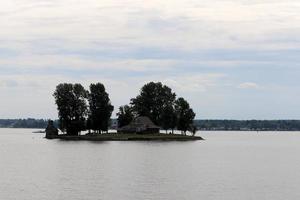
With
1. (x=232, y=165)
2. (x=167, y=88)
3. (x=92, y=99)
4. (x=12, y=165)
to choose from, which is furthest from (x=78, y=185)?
(x=167, y=88)

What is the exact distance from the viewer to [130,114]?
160 m

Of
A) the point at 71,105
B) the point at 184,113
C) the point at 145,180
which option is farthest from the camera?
→ the point at 184,113

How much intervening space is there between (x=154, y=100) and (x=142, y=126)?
12.6m

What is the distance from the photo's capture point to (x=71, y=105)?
470 feet

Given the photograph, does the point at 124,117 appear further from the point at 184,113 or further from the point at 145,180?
the point at 145,180

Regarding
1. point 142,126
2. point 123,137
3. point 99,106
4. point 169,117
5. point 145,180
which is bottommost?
point 145,180

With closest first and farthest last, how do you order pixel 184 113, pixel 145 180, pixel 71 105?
1. pixel 145 180
2. pixel 71 105
3. pixel 184 113

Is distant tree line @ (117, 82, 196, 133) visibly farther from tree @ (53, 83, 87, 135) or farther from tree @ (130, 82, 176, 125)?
tree @ (53, 83, 87, 135)

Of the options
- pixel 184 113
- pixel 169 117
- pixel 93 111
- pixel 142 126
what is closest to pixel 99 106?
pixel 93 111

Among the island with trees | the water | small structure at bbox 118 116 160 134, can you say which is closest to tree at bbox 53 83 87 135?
the island with trees

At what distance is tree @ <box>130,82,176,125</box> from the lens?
157375 mm

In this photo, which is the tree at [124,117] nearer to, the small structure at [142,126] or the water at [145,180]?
the small structure at [142,126]

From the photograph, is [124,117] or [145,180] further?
[124,117]

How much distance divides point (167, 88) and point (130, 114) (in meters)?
12.2
